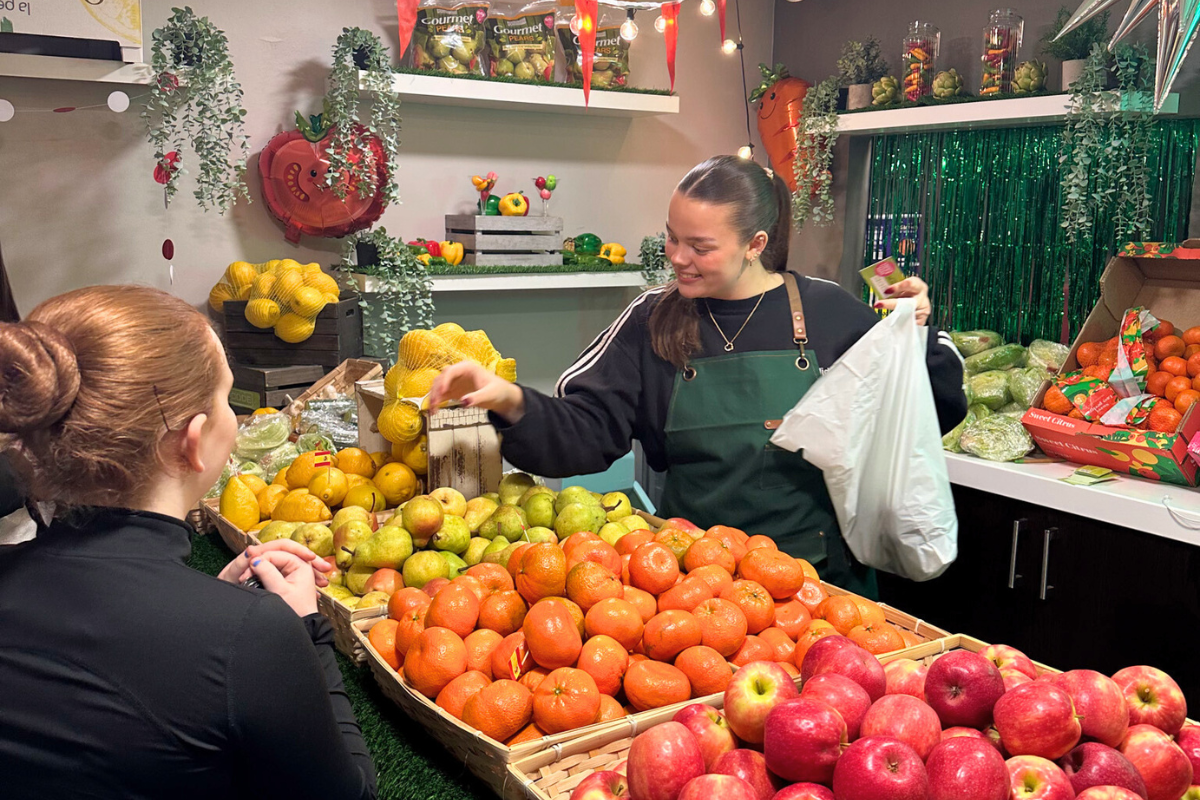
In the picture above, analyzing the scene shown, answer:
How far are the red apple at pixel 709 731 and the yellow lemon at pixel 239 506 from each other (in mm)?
1391

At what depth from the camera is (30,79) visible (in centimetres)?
314

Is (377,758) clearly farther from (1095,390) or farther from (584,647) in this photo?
(1095,390)

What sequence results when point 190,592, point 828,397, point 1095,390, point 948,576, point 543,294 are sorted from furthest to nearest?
point 543,294
point 948,576
point 1095,390
point 828,397
point 190,592

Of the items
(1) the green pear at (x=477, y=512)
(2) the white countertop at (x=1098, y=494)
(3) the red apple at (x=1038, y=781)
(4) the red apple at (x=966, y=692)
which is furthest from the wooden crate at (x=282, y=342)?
(3) the red apple at (x=1038, y=781)

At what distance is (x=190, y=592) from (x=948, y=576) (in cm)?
265

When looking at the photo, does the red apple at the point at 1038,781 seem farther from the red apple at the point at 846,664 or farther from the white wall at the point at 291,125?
the white wall at the point at 291,125

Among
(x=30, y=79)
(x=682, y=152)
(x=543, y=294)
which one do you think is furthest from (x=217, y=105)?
(x=682, y=152)

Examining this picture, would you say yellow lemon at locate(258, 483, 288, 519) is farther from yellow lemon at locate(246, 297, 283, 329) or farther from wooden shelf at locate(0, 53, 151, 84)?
wooden shelf at locate(0, 53, 151, 84)

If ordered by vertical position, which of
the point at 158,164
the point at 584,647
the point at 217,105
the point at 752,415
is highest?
the point at 217,105

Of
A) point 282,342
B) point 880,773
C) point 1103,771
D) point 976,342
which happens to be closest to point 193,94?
point 282,342

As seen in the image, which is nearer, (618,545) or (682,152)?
(618,545)

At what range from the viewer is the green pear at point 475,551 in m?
1.93

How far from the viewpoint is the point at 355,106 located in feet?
11.2

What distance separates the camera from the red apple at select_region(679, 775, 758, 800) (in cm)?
96
